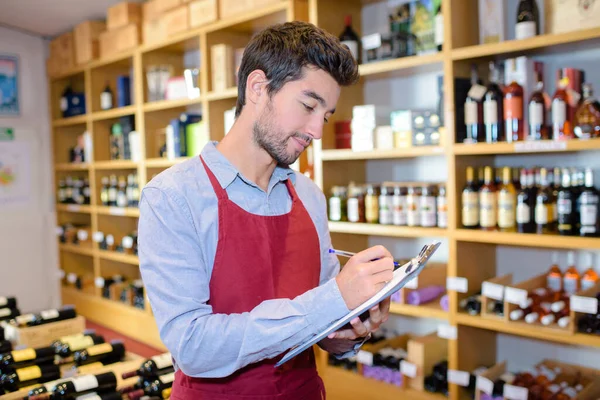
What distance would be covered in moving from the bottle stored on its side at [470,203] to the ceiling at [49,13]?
3502 mm

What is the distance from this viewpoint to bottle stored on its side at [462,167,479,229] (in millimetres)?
2822

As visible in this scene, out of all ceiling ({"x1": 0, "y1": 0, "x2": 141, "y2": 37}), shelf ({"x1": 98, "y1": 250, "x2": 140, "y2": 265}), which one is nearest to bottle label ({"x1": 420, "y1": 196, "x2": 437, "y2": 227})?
shelf ({"x1": 98, "y1": 250, "x2": 140, "y2": 265})

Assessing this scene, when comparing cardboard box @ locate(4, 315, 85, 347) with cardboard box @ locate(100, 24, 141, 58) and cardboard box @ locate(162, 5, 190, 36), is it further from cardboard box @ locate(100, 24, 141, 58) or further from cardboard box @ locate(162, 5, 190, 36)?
cardboard box @ locate(100, 24, 141, 58)

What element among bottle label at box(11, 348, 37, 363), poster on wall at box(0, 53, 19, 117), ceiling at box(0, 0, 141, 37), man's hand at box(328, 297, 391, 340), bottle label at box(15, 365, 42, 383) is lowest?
bottle label at box(15, 365, 42, 383)

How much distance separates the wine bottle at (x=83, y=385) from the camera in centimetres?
210

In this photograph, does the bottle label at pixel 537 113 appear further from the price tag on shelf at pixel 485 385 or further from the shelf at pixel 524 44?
the price tag on shelf at pixel 485 385

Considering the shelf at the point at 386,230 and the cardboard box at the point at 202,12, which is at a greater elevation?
the cardboard box at the point at 202,12

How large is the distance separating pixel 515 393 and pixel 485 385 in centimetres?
18

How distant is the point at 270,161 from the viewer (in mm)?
1537

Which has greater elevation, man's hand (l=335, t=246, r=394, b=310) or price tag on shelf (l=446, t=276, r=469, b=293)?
man's hand (l=335, t=246, r=394, b=310)

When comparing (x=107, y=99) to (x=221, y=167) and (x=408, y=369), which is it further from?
(x=221, y=167)

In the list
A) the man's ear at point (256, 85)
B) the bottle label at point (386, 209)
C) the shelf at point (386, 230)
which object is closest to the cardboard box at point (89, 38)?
the shelf at point (386, 230)

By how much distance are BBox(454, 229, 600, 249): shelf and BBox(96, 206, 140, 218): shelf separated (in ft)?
9.15

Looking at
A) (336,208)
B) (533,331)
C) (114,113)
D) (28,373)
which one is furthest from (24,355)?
(114,113)
